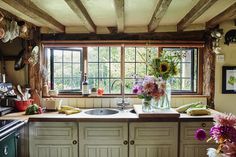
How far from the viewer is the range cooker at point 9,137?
1892mm

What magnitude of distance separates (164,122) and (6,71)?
7.16 feet

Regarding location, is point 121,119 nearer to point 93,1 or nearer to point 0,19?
point 93,1

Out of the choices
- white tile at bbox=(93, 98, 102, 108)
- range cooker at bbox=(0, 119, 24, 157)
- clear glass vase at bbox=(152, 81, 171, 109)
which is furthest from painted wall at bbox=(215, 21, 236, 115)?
range cooker at bbox=(0, 119, 24, 157)

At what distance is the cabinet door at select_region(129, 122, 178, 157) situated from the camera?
8.23 feet

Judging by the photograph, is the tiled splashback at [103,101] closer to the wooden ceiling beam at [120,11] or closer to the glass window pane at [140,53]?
the glass window pane at [140,53]

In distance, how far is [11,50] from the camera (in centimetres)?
307

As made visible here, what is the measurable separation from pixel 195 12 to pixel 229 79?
128 cm

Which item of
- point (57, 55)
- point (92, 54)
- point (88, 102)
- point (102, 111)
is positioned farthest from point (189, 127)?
point (57, 55)

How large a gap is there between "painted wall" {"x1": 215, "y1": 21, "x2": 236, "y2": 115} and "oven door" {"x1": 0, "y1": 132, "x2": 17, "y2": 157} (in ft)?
8.37

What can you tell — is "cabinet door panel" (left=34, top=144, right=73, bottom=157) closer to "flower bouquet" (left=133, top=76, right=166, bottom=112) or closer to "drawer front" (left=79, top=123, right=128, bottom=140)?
"drawer front" (left=79, top=123, right=128, bottom=140)

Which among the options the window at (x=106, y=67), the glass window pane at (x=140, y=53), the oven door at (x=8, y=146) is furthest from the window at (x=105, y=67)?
the oven door at (x=8, y=146)

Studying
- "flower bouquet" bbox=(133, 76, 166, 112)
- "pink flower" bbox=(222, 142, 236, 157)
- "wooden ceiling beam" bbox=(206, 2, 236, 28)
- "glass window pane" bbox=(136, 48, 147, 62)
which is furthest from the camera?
"glass window pane" bbox=(136, 48, 147, 62)

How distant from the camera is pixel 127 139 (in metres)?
2.51

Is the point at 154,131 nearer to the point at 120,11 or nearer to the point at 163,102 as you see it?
the point at 163,102
